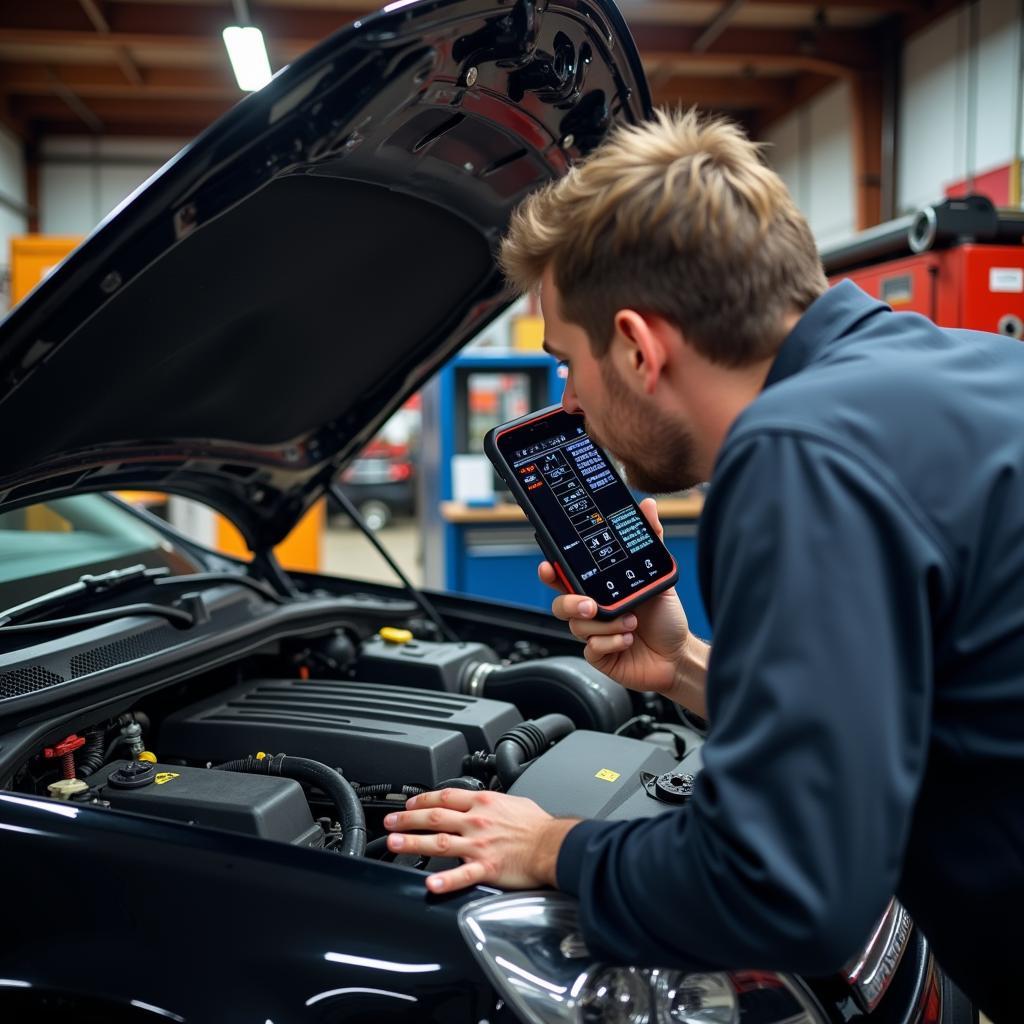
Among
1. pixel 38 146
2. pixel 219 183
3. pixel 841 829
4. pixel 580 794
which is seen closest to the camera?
pixel 841 829

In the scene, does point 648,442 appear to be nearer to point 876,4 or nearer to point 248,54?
point 248,54

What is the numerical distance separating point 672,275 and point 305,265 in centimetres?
81

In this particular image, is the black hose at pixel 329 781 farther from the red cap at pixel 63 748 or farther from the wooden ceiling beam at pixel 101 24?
the wooden ceiling beam at pixel 101 24

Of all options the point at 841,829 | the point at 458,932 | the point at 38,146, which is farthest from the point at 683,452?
the point at 38,146

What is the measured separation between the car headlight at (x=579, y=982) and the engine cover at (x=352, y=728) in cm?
47

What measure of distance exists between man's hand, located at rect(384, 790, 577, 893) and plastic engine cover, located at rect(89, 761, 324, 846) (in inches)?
8.0

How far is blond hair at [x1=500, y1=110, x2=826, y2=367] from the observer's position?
89 cm

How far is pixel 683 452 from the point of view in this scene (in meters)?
1.01

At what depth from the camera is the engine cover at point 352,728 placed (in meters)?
1.42

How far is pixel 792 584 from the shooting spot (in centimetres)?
71

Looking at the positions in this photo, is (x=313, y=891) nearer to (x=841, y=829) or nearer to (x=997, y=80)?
(x=841, y=829)

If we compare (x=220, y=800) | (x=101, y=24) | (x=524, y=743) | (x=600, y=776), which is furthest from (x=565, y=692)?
(x=101, y=24)

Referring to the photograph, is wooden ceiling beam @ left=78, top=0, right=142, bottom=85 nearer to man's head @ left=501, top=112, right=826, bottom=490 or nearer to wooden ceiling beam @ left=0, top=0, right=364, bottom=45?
wooden ceiling beam @ left=0, top=0, right=364, bottom=45

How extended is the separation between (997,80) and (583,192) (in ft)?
24.2
